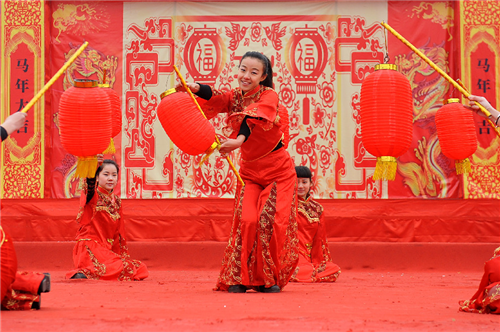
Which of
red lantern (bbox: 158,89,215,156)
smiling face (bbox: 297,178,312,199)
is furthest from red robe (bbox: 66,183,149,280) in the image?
red lantern (bbox: 158,89,215,156)

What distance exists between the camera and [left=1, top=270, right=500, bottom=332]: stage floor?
2.08m

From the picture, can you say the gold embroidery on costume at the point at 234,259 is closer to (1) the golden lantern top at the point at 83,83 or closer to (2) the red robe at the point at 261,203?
(2) the red robe at the point at 261,203

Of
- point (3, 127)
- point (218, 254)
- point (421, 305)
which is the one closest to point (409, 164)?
point (218, 254)

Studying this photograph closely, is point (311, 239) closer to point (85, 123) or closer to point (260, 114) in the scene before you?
point (260, 114)

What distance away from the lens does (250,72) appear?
134 inches

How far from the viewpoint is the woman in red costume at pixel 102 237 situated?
14.5ft

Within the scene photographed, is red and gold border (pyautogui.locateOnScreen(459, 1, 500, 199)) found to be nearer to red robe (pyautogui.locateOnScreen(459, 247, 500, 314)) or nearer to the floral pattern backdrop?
the floral pattern backdrop

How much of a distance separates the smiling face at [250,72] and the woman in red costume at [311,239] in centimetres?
145

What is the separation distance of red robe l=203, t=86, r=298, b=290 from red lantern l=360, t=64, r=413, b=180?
1131 millimetres

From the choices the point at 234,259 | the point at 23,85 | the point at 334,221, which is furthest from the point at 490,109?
the point at 23,85

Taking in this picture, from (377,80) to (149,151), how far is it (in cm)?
283

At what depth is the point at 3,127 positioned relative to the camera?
92.4 inches

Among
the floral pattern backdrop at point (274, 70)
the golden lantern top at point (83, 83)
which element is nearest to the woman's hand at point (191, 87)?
the golden lantern top at point (83, 83)

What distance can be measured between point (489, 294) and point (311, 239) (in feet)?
7.74
